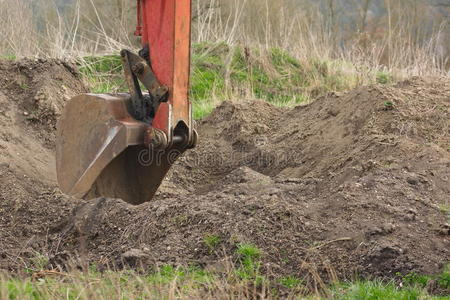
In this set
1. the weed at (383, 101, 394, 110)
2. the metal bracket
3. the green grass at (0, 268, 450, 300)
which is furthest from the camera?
the weed at (383, 101, 394, 110)

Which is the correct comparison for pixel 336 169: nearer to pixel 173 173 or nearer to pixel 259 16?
pixel 173 173

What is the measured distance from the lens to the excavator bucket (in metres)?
5.75

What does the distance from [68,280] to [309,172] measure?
3487 mm

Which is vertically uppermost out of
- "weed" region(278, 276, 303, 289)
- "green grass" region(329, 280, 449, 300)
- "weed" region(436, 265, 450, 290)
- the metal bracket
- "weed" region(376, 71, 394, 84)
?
the metal bracket

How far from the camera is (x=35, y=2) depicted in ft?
56.4

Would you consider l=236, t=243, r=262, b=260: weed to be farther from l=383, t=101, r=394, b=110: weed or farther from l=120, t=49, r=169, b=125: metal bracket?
l=383, t=101, r=394, b=110: weed

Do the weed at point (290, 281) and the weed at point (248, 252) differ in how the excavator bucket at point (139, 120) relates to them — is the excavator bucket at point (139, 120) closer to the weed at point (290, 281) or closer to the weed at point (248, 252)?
the weed at point (248, 252)

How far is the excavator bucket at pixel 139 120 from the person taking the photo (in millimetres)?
5746

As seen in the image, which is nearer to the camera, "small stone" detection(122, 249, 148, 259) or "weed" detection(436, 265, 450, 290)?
"weed" detection(436, 265, 450, 290)

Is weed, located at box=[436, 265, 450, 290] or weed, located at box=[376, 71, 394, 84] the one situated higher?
weed, located at box=[436, 265, 450, 290]

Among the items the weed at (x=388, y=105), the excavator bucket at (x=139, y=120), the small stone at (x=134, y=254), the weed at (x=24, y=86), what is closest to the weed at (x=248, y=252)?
the small stone at (x=134, y=254)

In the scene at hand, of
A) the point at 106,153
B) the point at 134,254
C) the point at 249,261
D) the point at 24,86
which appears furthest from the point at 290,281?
the point at 24,86

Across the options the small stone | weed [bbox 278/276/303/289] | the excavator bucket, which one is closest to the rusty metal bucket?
the excavator bucket

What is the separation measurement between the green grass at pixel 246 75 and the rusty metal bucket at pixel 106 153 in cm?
456
